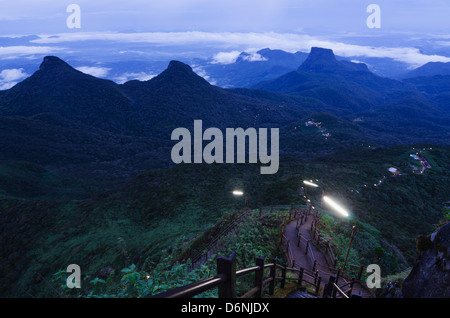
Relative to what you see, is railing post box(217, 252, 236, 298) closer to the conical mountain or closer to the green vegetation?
the green vegetation

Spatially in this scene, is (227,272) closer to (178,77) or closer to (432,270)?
(432,270)

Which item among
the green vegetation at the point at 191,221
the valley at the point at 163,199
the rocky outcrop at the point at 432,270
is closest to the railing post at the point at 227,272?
the valley at the point at 163,199

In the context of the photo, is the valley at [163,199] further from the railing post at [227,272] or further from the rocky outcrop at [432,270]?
the rocky outcrop at [432,270]

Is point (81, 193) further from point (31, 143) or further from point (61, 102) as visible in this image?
point (61, 102)

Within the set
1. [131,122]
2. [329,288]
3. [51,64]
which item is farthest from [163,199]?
[51,64]

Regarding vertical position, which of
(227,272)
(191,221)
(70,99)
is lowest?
(191,221)

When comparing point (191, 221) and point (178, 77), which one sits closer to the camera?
point (191, 221)

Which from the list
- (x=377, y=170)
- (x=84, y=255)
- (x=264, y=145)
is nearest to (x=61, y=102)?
(x=264, y=145)

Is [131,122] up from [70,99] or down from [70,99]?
down
